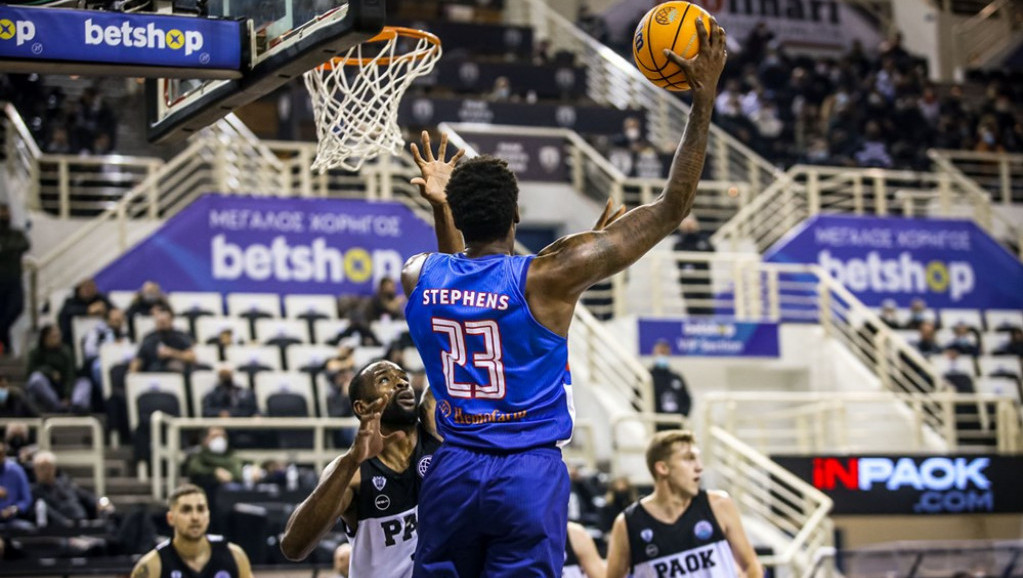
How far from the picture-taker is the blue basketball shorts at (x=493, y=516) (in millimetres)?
4266

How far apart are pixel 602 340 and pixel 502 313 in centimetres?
1239

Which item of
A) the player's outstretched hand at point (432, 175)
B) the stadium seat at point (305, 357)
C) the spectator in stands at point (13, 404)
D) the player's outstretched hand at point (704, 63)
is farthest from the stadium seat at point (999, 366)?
the player's outstretched hand at point (704, 63)

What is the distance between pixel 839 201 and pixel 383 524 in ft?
60.9

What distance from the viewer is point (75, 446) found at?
47.6 ft

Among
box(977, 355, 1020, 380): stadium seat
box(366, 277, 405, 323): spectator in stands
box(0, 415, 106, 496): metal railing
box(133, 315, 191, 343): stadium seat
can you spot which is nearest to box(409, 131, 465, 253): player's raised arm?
box(0, 415, 106, 496): metal railing

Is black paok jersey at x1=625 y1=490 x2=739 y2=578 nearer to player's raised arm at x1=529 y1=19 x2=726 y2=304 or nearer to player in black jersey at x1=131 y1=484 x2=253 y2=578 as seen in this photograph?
player in black jersey at x1=131 y1=484 x2=253 y2=578

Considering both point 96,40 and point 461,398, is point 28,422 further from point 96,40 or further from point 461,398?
point 461,398

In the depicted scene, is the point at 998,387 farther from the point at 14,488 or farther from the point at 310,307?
the point at 14,488

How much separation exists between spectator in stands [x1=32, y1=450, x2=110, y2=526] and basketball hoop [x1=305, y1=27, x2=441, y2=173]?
5.93 m

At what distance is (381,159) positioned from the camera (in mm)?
19359

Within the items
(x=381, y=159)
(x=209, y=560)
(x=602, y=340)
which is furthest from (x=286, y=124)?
(x=209, y=560)

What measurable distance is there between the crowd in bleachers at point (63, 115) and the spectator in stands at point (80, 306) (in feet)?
12.1

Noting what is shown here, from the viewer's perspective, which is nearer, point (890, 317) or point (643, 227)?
point (643, 227)

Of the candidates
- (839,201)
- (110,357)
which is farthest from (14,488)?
(839,201)
